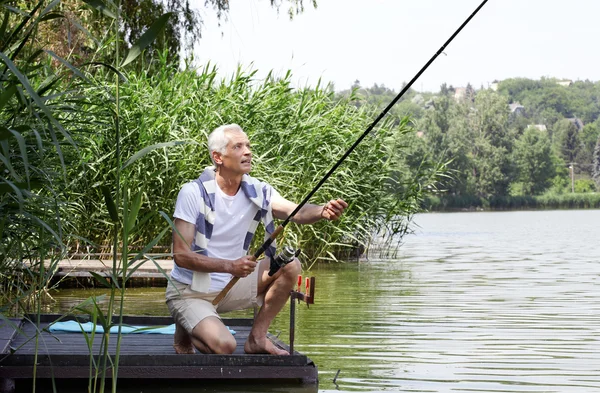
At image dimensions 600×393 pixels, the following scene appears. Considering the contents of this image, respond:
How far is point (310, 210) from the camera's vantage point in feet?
17.0

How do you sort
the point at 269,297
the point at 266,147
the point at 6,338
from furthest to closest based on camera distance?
the point at 266,147
the point at 6,338
the point at 269,297

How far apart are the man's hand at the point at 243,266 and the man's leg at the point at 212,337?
1.12 feet

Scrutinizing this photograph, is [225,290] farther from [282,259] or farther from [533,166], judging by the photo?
[533,166]

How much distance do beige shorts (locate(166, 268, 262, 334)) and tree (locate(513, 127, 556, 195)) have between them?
76529 millimetres

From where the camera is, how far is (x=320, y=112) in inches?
536

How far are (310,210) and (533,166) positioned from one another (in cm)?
Answer: 7763

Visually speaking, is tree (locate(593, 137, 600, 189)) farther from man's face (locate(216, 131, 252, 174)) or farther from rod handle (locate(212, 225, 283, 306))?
rod handle (locate(212, 225, 283, 306))

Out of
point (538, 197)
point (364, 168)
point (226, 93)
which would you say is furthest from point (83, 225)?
point (538, 197)

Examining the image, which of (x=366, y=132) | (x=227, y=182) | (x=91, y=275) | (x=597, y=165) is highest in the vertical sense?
(x=597, y=165)

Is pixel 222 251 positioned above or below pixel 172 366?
above

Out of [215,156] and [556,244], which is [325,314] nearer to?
[215,156]

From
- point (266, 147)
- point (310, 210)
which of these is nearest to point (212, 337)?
point (310, 210)

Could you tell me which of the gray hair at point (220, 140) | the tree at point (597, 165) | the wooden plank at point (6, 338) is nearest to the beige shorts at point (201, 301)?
the gray hair at point (220, 140)

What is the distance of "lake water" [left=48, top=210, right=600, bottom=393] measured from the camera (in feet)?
18.4
